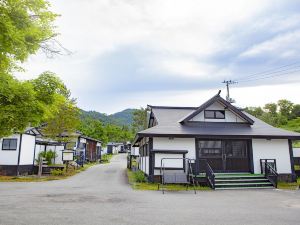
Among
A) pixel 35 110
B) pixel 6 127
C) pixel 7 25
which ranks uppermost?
pixel 7 25

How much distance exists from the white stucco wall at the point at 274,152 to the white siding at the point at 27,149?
18.4 metres

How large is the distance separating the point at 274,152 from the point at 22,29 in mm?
17031

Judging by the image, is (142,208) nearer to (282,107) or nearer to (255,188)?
(255,188)

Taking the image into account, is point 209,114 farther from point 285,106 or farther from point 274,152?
point 285,106

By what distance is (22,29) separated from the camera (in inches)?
266

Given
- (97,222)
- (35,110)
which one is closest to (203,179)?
(97,222)

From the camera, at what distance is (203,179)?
1514cm

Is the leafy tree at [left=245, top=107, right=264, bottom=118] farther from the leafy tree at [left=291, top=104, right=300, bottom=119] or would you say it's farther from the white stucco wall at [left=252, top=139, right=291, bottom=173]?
the white stucco wall at [left=252, top=139, right=291, bottom=173]

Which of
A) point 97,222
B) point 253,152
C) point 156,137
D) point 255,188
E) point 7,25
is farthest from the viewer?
Answer: point 253,152

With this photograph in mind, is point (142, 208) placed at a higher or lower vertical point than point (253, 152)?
lower

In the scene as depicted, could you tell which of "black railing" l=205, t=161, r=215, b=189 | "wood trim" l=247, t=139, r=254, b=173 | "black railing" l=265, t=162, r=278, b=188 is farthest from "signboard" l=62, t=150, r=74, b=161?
"black railing" l=265, t=162, r=278, b=188

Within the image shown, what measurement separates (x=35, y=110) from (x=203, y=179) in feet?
37.3

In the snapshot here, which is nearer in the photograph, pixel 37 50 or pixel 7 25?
Answer: pixel 7 25

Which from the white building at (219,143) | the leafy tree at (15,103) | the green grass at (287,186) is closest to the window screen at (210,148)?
the white building at (219,143)
